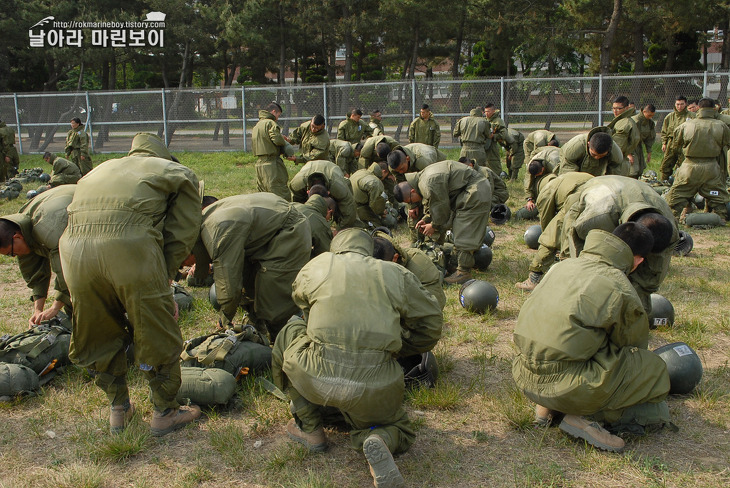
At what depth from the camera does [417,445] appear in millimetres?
4570

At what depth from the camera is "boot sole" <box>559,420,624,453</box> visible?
169 inches

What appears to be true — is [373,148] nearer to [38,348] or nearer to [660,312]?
[660,312]

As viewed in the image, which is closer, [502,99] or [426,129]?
[426,129]

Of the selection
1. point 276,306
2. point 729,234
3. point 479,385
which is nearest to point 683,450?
point 479,385

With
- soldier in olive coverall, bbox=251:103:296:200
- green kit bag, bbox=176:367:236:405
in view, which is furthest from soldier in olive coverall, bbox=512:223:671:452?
soldier in olive coverall, bbox=251:103:296:200

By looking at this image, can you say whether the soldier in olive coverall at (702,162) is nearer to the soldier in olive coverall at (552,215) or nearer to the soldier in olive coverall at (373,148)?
the soldier in olive coverall at (552,215)

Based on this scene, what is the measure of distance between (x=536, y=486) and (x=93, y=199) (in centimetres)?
344

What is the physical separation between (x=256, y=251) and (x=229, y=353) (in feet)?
3.25

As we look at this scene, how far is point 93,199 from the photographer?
430cm

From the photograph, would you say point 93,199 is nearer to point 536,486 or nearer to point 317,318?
point 317,318

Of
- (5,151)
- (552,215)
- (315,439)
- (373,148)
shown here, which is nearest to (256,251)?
(315,439)

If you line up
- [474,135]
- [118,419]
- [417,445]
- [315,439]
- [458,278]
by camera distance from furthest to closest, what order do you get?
[474,135] → [458,278] → [118,419] → [417,445] → [315,439]

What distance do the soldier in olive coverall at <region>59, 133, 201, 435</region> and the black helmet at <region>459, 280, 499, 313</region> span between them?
11.3ft

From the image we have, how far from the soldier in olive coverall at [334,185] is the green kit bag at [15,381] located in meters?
4.52
